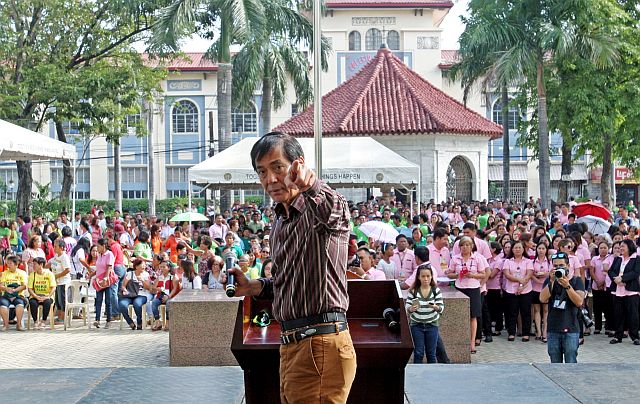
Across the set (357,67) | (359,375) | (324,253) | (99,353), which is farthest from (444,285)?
(357,67)

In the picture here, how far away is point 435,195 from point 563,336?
27.1 metres

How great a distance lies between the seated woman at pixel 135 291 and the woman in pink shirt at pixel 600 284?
24.0 ft

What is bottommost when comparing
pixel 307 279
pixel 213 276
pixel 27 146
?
pixel 213 276

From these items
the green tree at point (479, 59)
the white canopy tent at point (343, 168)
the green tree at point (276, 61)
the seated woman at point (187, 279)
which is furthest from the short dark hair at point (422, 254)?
the green tree at point (276, 61)

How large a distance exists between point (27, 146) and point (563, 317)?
36.5ft

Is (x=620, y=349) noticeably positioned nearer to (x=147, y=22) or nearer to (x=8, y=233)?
(x=8, y=233)

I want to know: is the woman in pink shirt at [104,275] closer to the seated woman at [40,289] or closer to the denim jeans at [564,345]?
the seated woman at [40,289]

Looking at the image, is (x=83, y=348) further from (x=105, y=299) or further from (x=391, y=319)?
(x=391, y=319)

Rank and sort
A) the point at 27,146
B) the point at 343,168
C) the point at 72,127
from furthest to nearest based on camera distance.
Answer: the point at 72,127 → the point at 343,168 → the point at 27,146

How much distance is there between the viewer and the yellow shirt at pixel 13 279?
645 inches

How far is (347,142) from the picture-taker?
22.9 meters

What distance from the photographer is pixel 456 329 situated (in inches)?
487

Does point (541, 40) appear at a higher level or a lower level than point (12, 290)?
higher

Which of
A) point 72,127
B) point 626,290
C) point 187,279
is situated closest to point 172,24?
point 72,127
